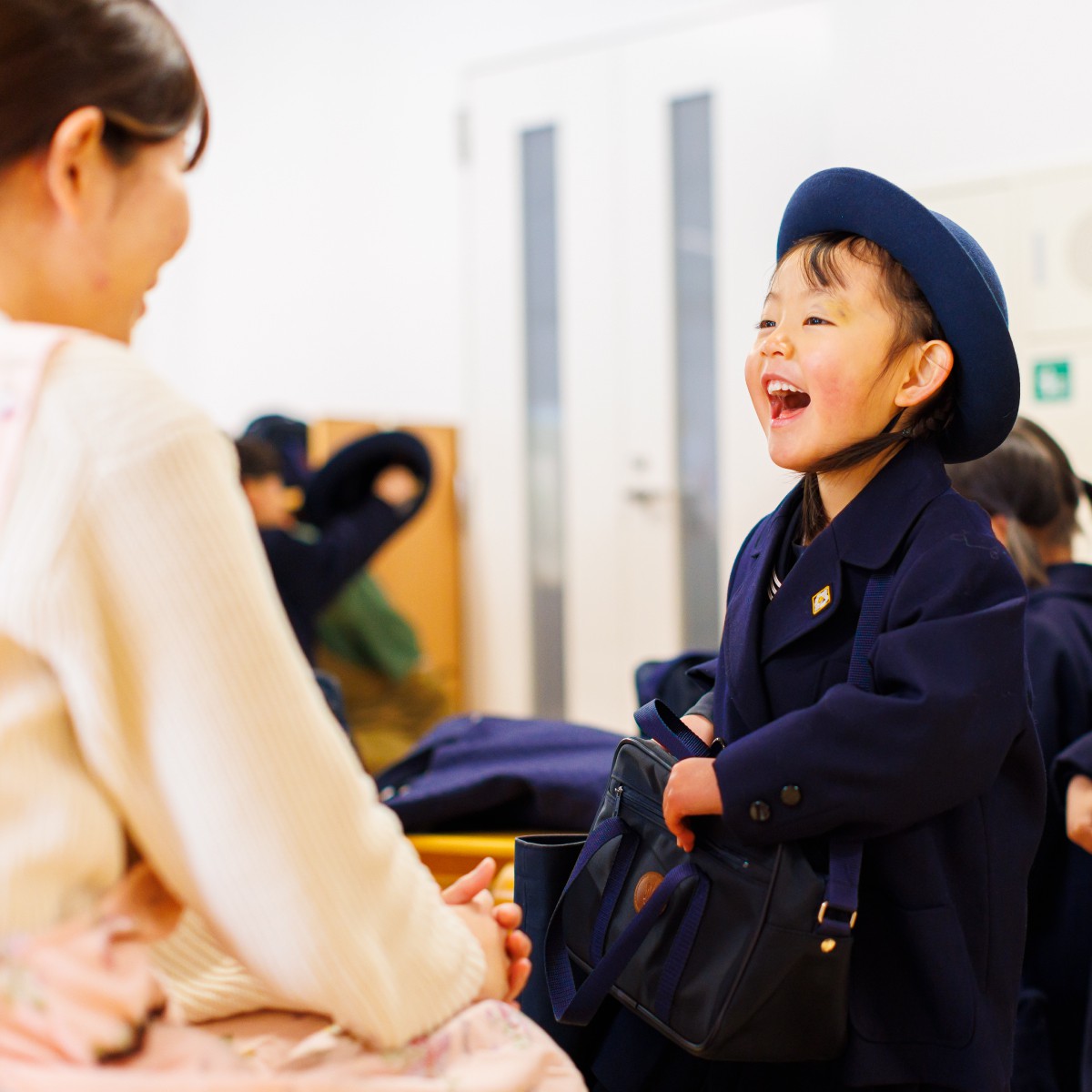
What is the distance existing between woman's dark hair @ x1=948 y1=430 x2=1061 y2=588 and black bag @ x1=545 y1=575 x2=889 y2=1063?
85 cm

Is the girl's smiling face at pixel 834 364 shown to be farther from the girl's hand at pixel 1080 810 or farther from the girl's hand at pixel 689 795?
the girl's hand at pixel 1080 810

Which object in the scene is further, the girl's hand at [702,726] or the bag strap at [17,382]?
the girl's hand at [702,726]

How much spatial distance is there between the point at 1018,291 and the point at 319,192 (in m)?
3.30

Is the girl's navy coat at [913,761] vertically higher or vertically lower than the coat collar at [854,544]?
lower

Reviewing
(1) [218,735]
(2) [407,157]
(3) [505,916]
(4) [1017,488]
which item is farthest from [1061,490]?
(2) [407,157]

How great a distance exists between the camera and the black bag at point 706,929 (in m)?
1.04

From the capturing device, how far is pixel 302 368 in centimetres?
552

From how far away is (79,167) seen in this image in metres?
0.83

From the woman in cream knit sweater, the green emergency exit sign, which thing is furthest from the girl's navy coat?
the green emergency exit sign

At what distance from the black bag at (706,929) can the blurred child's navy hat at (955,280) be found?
0.21 meters

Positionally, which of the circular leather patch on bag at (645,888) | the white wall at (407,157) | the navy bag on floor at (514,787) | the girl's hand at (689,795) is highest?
the white wall at (407,157)

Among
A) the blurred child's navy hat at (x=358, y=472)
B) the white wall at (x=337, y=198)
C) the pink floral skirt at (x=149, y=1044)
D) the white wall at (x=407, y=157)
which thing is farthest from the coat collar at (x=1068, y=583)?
the white wall at (x=337, y=198)

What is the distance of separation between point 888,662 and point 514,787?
0.86m

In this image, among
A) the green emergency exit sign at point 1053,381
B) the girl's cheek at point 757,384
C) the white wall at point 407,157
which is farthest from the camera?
the white wall at point 407,157
